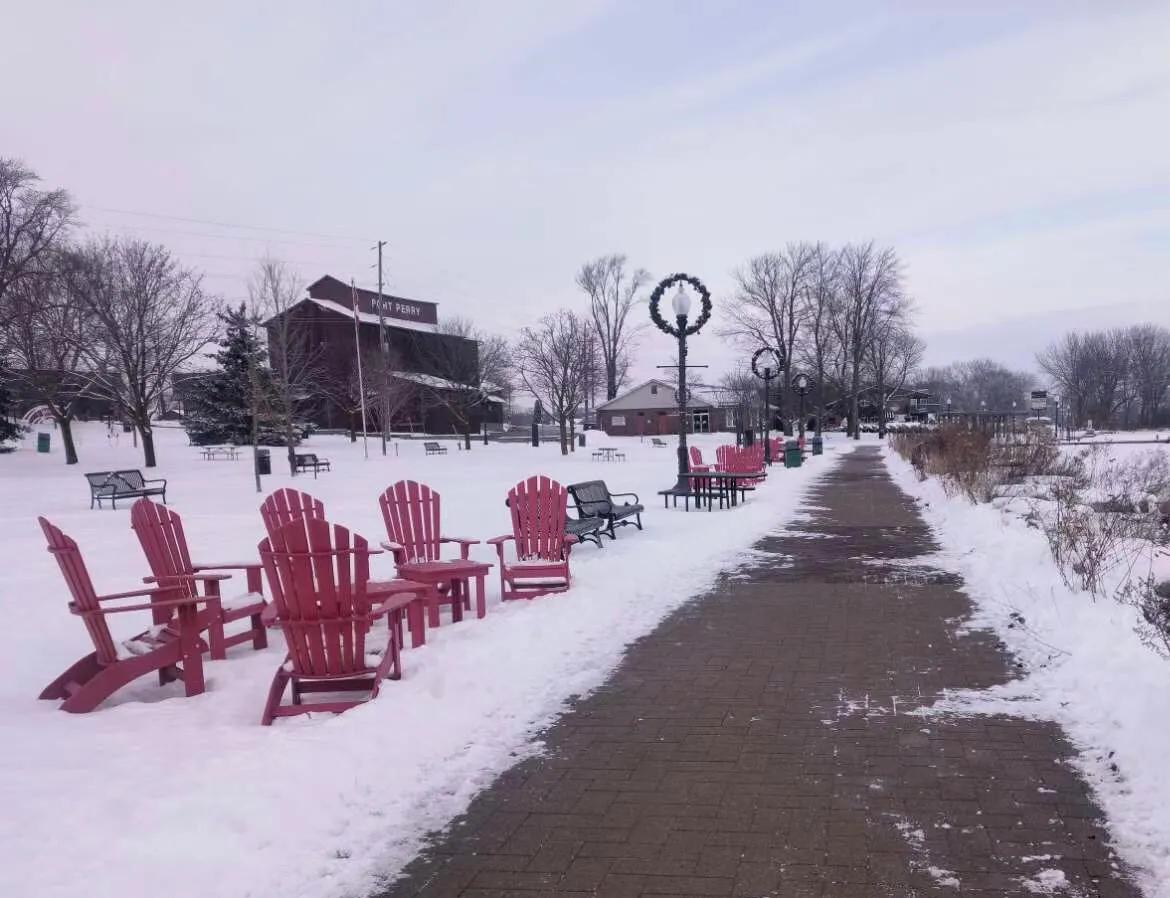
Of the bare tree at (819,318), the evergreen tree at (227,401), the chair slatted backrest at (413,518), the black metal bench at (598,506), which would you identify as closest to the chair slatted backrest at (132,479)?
the black metal bench at (598,506)

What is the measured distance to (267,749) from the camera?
394 centimetres

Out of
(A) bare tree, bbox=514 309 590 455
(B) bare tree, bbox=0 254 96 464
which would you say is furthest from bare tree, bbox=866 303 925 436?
(B) bare tree, bbox=0 254 96 464

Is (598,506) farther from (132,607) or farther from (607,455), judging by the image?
(607,455)

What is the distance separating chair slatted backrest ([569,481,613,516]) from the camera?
35.7 ft

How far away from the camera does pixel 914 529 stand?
12.3 metres

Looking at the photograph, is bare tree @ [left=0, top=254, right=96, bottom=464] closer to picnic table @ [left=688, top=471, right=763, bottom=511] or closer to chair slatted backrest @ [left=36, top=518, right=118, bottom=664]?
picnic table @ [left=688, top=471, right=763, bottom=511]

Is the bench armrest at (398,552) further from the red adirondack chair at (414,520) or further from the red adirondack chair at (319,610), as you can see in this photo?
the red adirondack chair at (319,610)

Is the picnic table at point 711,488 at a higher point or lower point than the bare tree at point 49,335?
lower

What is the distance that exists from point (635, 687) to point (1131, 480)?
1015cm

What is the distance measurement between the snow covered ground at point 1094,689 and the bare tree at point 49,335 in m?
29.8

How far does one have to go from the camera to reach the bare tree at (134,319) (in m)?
29.6

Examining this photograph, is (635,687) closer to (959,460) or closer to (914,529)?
(914,529)

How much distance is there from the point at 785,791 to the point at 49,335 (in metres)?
33.8

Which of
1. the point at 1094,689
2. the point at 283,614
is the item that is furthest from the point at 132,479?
the point at 1094,689
